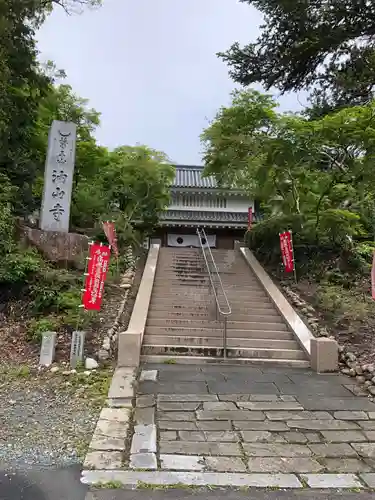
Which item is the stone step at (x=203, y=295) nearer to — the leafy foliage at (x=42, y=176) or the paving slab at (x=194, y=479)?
the leafy foliage at (x=42, y=176)

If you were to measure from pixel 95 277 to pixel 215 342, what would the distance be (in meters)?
2.61

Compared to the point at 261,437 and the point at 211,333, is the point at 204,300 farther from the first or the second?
the point at 261,437

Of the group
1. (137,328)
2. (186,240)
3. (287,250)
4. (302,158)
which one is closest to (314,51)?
(302,158)

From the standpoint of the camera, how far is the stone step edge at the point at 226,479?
346 cm

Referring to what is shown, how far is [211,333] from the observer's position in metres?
8.70

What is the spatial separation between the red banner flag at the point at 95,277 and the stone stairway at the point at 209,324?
1.30 m

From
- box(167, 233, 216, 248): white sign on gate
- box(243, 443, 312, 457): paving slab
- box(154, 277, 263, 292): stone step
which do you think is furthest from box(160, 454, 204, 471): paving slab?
box(167, 233, 216, 248): white sign on gate

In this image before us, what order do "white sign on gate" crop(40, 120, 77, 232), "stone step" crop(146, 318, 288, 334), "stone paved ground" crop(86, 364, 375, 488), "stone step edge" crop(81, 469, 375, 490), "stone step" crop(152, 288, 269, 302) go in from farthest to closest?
"white sign on gate" crop(40, 120, 77, 232) → "stone step" crop(152, 288, 269, 302) → "stone step" crop(146, 318, 288, 334) → "stone paved ground" crop(86, 364, 375, 488) → "stone step edge" crop(81, 469, 375, 490)

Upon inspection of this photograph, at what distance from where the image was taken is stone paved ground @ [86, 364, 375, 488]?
11.9 feet

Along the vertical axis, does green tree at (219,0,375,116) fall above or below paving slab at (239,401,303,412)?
above

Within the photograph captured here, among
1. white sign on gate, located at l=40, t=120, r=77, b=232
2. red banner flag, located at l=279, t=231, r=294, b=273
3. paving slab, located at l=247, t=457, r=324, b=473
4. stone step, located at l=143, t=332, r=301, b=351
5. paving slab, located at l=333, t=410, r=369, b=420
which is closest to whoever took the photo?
paving slab, located at l=247, t=457, r=324, b=473

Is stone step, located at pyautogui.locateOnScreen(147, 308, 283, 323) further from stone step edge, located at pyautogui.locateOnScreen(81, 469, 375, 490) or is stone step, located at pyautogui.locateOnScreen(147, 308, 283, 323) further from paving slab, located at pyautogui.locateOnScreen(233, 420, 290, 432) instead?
stone step edge, located at pyautogui.locateOnScreen(81, 469, 375, 490)

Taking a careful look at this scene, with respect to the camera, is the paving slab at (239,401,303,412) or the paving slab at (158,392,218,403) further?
the paving slab at (158,392,218,403)

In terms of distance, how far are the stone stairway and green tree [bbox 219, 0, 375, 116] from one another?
5018 mm
